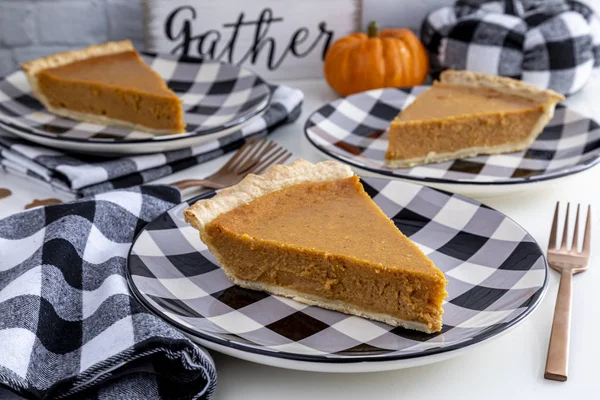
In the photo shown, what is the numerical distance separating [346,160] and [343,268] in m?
0.70

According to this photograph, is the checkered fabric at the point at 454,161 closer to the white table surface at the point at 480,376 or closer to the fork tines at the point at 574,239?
the fork tines at the point at 574,239

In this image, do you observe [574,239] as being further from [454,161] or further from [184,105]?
[184,105]

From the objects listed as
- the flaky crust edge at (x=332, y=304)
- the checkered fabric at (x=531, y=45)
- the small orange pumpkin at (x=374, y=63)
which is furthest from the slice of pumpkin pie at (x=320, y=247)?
the checkered fabric at (x=531, y=45)

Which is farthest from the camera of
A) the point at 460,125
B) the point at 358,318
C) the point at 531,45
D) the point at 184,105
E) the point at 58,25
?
the point at 58,25

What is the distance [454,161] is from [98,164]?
1223mm

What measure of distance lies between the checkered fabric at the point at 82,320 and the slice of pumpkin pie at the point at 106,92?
867mm

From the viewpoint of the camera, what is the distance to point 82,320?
5.21ft

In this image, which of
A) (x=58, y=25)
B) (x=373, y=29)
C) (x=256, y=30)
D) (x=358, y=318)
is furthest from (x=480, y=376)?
(x=58, y=25)

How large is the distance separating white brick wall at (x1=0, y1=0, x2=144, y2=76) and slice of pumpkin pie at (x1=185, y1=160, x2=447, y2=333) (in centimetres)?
189

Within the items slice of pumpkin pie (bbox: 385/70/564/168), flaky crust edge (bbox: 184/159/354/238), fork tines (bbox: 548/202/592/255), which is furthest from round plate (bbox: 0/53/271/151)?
fork tines (bbox: 548/202/592/255)

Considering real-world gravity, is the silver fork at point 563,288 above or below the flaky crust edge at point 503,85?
below

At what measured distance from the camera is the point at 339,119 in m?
2.77

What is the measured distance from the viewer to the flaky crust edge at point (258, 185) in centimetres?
176

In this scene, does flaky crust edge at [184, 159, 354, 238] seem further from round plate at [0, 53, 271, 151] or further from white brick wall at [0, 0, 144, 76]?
white brick wall at [0, 0, 144, 76]
